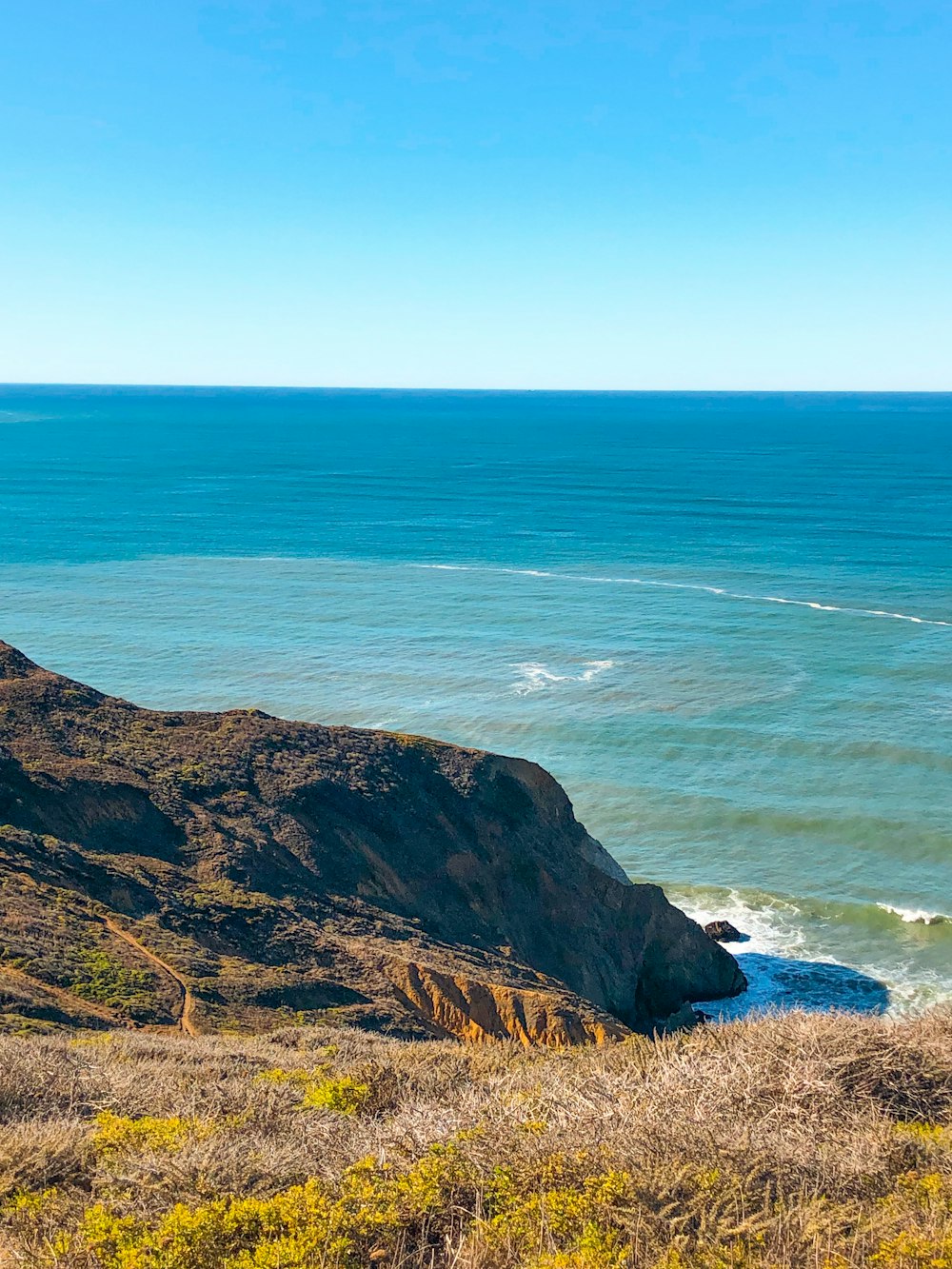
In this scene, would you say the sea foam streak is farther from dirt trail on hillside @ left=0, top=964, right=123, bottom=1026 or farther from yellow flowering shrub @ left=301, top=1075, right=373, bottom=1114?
yellow flowering shrub @ left=301, top=1075, right=373, bottom=1114

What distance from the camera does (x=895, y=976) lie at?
3691 cm

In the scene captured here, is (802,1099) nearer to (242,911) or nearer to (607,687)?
(242,911)

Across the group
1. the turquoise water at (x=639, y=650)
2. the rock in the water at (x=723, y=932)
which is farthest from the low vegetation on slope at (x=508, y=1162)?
the rock in the water at (x=723, y=932)

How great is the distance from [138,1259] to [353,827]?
821 inches

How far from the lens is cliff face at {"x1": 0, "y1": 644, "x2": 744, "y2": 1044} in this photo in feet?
75.4

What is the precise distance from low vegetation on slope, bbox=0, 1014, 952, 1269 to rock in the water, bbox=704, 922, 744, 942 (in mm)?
23805

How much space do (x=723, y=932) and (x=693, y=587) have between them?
5012cm

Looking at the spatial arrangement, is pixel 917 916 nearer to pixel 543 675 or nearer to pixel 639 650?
pixel 543 675

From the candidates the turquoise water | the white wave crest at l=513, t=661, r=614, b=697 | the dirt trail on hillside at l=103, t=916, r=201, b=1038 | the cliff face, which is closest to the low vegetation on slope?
the dirt trail on hillside at l=103, t=916, r=201, b=1038

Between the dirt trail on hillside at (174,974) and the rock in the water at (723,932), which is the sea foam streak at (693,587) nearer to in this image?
the rock in the water at (723,932)

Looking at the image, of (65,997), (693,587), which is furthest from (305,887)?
(693,587)

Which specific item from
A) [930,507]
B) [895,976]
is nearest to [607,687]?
[895,976]

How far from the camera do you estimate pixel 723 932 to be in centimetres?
3875

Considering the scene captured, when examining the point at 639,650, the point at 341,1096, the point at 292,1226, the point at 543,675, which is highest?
the point at 292,1226
